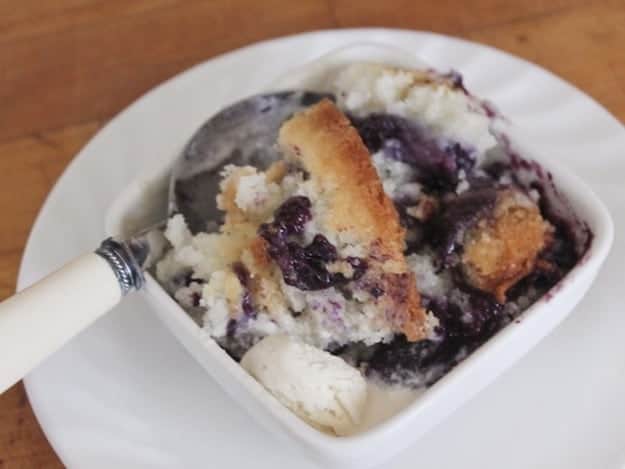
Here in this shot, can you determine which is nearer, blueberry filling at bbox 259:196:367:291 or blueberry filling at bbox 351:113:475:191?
blueberry filling at bbox 259:196:367:291

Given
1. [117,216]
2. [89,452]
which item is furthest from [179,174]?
[89,452]

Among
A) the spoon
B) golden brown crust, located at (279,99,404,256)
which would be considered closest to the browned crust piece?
golden brown crust, located at (279,99,404,256)

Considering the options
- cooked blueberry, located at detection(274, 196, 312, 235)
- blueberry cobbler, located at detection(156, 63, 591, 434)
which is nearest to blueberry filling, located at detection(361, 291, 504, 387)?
blueberry cobbler, located at detection(156, 63, 591, 434)

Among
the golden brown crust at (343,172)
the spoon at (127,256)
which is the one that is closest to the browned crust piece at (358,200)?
the golden brown crust at (343,172)

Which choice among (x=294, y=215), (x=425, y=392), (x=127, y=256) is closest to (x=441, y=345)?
(x=425, y=392)

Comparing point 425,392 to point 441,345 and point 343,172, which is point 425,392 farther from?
point 343,172

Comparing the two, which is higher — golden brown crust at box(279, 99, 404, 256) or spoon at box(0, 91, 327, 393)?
golden brown crust at box(279, 99, 404, 256)

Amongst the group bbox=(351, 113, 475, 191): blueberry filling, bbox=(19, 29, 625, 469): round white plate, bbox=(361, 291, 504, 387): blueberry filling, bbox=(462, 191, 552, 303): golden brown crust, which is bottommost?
bbox=(19, 29, 625, 469): round white plate

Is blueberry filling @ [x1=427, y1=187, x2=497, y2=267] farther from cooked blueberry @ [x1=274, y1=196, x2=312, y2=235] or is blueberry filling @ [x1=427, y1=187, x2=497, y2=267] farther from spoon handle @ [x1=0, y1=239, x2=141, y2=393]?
spoon handle @ [x1=0, y1=239, x2=141, y2=393]
